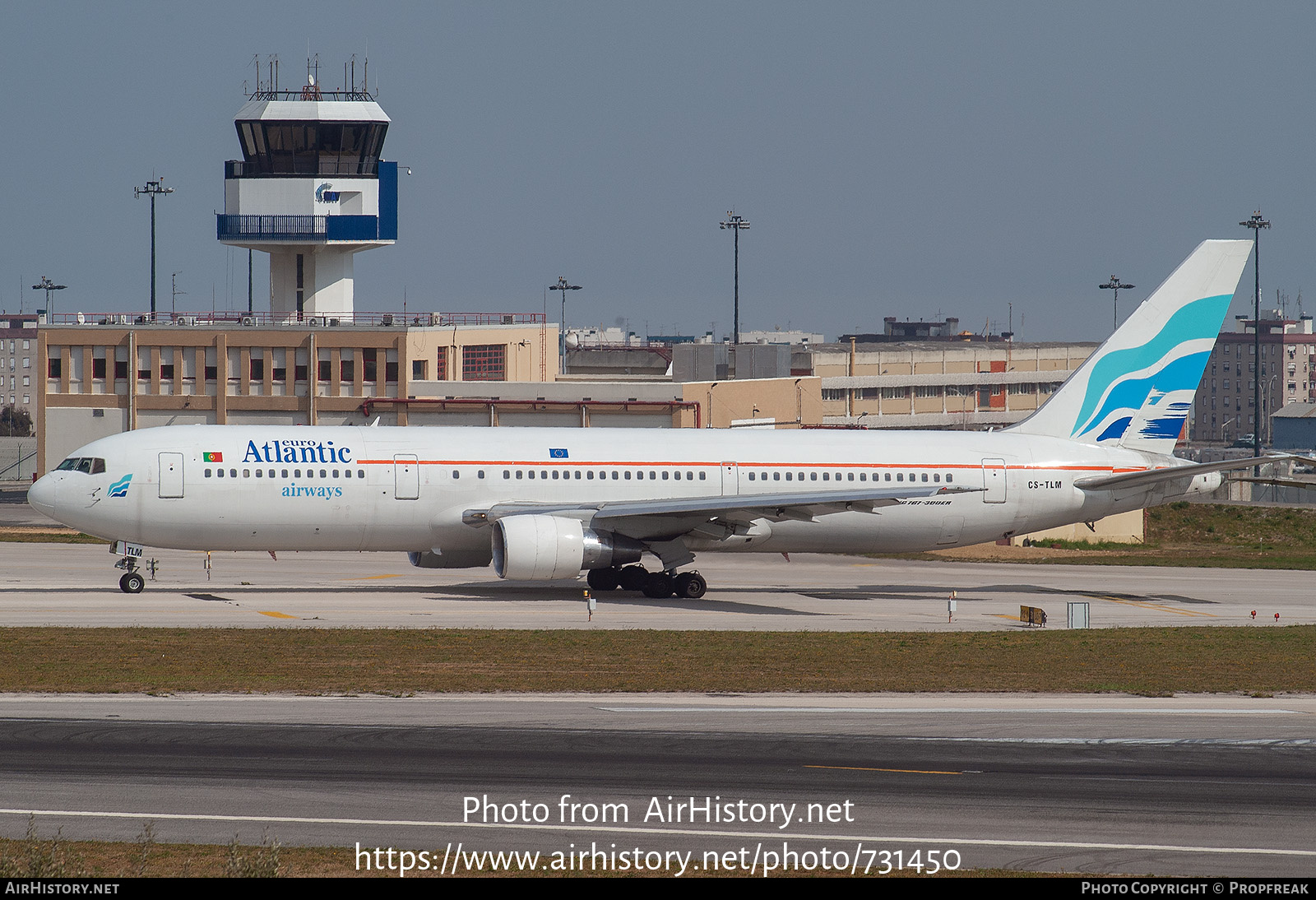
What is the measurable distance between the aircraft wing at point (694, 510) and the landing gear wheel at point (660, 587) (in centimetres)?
162

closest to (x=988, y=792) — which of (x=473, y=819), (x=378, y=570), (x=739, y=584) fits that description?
(x=473, y=819)

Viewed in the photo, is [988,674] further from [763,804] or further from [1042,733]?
[763,804]

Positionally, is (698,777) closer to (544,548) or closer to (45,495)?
(544,548)

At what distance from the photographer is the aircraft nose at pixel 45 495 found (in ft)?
122

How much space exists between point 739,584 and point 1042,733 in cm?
2381

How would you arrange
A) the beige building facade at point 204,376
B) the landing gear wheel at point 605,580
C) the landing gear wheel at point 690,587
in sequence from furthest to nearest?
the beige building facade at point 204,376 → the landing gear wheel at point 605,580 → the landing gear wheel at point 690,587

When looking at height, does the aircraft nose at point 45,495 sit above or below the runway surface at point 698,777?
above

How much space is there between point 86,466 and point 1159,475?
1183 inches

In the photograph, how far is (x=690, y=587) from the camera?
40.3 meters

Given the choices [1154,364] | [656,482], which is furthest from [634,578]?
[1154,364]

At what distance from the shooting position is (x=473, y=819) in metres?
15.9

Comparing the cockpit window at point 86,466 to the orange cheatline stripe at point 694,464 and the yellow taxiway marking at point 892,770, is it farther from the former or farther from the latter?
the yellow taxiway marking at point 892,770

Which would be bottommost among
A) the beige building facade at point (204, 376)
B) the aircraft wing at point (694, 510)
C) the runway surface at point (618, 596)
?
the runway surface at point (618, 596)

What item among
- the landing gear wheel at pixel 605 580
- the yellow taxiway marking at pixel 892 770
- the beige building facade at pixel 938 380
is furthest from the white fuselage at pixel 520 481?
the beige building facade at pixel 938 380
